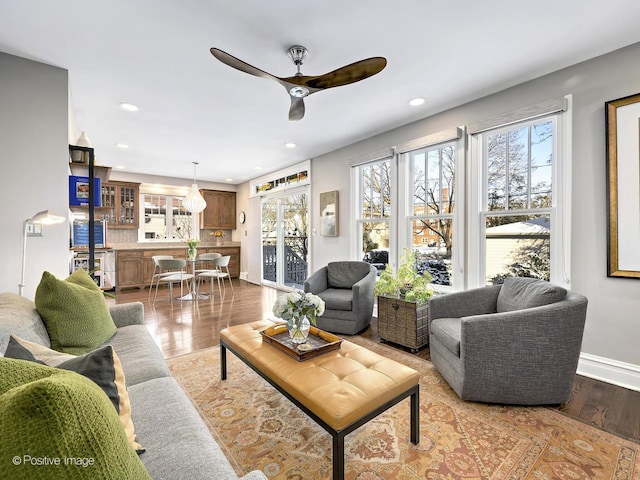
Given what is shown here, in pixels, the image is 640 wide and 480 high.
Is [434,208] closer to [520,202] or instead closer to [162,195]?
[520,202]

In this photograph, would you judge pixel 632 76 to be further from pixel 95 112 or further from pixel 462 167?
pixel 95 112

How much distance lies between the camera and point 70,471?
0.46 m

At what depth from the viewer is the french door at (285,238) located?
5.90m

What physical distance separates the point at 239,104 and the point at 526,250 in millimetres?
3250

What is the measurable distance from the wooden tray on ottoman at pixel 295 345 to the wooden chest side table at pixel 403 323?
1208mm

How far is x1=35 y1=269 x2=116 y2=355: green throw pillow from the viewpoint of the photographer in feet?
5.52

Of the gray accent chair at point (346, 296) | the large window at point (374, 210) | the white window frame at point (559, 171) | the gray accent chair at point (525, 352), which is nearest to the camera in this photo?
the gray accent chair at point (525, 352)

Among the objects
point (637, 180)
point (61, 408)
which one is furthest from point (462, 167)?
point (61, 408)

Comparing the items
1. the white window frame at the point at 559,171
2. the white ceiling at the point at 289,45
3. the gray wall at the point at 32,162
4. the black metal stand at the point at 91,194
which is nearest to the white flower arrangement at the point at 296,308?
the white ceiling at the point at 289,45

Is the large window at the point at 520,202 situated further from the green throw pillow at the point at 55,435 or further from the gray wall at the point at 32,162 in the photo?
the gray wall at the point at 32,162

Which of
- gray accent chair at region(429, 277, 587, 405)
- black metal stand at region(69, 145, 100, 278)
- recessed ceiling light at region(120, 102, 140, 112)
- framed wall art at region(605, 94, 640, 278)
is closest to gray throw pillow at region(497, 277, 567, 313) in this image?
gray accent chair at region(429, 277, 587, 405)

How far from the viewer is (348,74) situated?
1950mm

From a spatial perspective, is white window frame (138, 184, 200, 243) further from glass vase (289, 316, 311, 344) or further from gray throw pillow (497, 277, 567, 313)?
gray throw pillow (497, 277, 567, 313)

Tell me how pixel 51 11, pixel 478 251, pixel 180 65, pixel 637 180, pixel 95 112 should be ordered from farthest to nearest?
1. pixel 95 112
2. pixel 478 251
3. pixel 180 65
4. pixel 637 180
5. pixel 51 11
